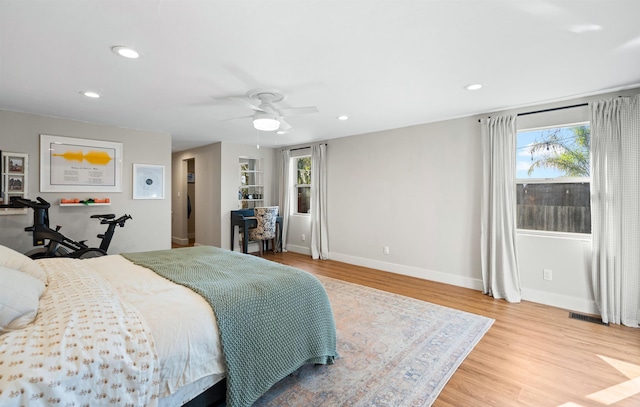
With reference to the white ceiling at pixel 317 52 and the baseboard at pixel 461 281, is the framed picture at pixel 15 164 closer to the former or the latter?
the white ceiling at pixel 317 52

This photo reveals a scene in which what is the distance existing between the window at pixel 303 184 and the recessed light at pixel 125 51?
4243 mm

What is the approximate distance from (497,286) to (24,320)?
14.1ft

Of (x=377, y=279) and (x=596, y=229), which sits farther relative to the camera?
(x=377, y=279)

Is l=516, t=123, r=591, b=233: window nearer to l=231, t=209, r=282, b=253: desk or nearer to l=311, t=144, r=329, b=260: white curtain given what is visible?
l=311, t=144, r=329, b=260: white curtain

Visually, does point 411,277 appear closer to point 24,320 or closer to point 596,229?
point 596,229

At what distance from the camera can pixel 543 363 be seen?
2246mm

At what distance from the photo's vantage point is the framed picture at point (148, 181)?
4.78m

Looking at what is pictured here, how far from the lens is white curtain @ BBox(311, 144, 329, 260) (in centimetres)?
579

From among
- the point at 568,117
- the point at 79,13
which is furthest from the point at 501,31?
the point at 79,13

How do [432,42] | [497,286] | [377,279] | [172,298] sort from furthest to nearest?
1. [377,279]
2. [497,286]
3. [432,42]
4. [172,298]

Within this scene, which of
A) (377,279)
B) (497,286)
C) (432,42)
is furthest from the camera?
(377,279)

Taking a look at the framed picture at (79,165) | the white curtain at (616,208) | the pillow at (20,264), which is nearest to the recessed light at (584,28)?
the white curtain at (616,208)

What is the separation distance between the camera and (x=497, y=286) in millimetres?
3658

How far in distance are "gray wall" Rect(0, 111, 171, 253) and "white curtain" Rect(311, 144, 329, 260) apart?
8.75 feet
